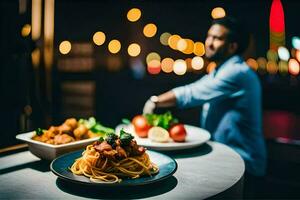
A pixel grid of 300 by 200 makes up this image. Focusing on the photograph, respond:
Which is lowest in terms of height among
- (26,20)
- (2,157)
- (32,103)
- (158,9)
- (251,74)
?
(2,157)

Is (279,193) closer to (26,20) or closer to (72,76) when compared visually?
(26,20)

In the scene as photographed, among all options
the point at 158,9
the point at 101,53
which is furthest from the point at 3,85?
the point at 158,9

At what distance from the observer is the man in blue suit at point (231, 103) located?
272cm

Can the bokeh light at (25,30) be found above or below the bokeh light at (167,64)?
above

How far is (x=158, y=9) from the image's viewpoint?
1584cm

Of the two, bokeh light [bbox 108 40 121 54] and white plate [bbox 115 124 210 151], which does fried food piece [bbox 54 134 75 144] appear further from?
bokeh light [bbox 108 40 121 54]

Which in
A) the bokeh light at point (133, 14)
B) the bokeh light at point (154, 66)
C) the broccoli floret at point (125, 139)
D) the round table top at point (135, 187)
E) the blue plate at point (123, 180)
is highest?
the bokeh light at point (133, 14)

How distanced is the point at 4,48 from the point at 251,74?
1.78 meters

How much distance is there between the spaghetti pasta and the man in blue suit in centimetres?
118

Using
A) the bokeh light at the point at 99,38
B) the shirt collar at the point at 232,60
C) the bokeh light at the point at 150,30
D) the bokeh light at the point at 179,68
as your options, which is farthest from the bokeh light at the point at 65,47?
the shirt collar at the point at 232,60

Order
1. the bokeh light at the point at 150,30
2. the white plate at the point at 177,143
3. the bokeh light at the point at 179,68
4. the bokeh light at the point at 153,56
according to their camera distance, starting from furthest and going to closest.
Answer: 1. the bokeh light at the point at 153,56
2. the bokeh light at the point at 179,68
3. the bokeh light at the point at 150,30
4. the white plate at the point at 177,143

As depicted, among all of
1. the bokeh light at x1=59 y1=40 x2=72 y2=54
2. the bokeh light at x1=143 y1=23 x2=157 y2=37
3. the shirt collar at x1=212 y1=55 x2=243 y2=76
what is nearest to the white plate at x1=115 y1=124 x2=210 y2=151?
the shirt collar at x1=212 y1=55 x2=243 y2=76

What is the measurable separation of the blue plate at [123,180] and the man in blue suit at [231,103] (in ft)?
3.43

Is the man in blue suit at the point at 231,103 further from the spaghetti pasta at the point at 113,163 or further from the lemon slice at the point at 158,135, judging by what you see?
the spaghetti pasta at the point at 113,163
